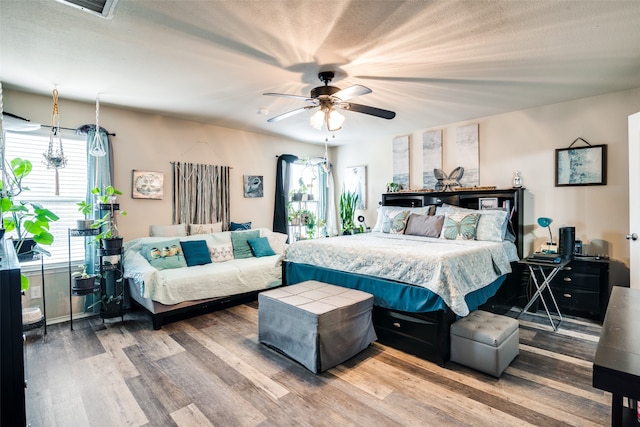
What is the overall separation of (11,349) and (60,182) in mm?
3515

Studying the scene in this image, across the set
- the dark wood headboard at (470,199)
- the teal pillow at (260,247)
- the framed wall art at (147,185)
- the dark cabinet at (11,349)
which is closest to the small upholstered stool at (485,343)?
the dark wood headboard at (470,199)

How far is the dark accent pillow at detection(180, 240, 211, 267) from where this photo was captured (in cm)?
413

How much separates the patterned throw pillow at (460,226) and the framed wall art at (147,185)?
381 centimetres

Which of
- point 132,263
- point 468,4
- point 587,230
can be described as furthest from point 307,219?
point 468,4

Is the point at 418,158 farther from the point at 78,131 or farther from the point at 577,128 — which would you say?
the point at 78,131

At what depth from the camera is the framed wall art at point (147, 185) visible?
4.21 meters

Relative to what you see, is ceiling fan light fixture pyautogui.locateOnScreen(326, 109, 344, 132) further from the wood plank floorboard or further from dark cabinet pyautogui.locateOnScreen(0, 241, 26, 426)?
dark cabinet pyautogui.locateOnScreen(0, 241, 26, 426)

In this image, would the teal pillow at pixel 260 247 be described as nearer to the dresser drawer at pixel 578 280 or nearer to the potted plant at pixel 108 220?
the potted plant at pixel 108 220

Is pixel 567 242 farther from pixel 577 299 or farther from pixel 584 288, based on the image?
pixel 577 299

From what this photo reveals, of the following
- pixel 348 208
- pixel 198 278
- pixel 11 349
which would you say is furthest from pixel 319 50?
pixel 348 208

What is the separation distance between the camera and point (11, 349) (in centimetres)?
98

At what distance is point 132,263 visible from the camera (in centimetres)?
366

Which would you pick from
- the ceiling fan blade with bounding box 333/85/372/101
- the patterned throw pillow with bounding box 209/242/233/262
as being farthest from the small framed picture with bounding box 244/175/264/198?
the ceiling fan blade with bounding box 333/85/372/101

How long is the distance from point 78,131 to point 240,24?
282cm
